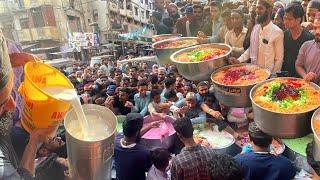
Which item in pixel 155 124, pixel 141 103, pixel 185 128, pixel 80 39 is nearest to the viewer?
pixel 185 128

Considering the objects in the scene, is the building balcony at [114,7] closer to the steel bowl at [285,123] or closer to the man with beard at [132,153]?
the man with beard at [132,153]

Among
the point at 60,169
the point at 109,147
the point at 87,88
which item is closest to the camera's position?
the point at 109,147

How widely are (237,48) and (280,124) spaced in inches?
77.8

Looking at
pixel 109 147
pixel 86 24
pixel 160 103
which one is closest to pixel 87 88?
pixel 160 103

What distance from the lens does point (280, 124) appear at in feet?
6.80

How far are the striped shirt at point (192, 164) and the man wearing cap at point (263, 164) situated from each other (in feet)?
1.08

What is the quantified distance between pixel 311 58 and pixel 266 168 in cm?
120

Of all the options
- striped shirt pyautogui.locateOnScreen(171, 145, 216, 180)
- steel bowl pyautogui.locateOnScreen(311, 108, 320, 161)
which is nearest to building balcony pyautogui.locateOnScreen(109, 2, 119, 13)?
striped shirt pyautogui.locateOnScreen(171, 145, 216, 180)

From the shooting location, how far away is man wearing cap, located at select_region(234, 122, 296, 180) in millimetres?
2387

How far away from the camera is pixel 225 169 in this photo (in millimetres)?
2043

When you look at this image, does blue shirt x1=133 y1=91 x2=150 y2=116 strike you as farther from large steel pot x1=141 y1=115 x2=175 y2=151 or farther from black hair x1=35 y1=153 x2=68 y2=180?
black hair x1=35 y1=153 x2=68 y2=180

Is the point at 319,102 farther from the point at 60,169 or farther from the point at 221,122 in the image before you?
the point at 60,169

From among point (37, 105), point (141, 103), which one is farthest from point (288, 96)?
point (141, 103)

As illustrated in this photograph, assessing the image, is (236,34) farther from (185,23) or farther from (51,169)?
(51,169)
